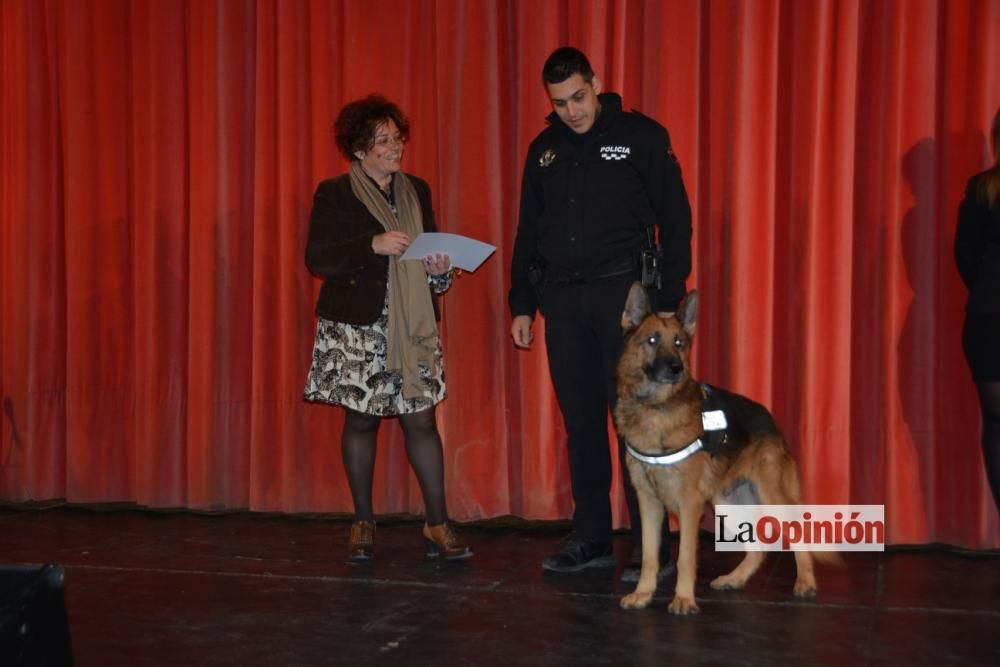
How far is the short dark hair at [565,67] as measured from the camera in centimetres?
351

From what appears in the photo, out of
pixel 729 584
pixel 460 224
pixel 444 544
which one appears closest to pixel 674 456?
pixel 729 584

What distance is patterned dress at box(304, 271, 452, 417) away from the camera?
3.95 meters

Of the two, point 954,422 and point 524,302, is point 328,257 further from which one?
point 954,422

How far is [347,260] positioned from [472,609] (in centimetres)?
142

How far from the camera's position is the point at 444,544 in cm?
402

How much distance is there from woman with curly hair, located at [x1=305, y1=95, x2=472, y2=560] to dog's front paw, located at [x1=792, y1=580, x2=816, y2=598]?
1.31 meters

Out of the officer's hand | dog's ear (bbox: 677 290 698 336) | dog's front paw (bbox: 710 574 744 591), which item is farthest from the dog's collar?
the officer's hand

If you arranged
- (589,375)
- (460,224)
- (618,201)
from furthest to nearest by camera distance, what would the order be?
1. (460,224)
2. (589,375)
3. (618,201)

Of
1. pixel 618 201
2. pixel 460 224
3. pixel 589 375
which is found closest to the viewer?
pixel 618 201

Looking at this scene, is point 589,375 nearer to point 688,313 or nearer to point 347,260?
point 688,313

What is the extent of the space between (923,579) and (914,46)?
2.11 metres

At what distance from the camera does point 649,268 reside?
3523 mm

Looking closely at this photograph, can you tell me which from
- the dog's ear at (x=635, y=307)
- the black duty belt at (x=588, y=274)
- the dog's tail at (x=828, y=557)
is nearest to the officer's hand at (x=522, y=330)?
the black duty belt at (x=588, y=274)

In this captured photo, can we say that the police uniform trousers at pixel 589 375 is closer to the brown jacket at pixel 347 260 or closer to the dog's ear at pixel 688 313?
the dog's ear at pixel 688 313
